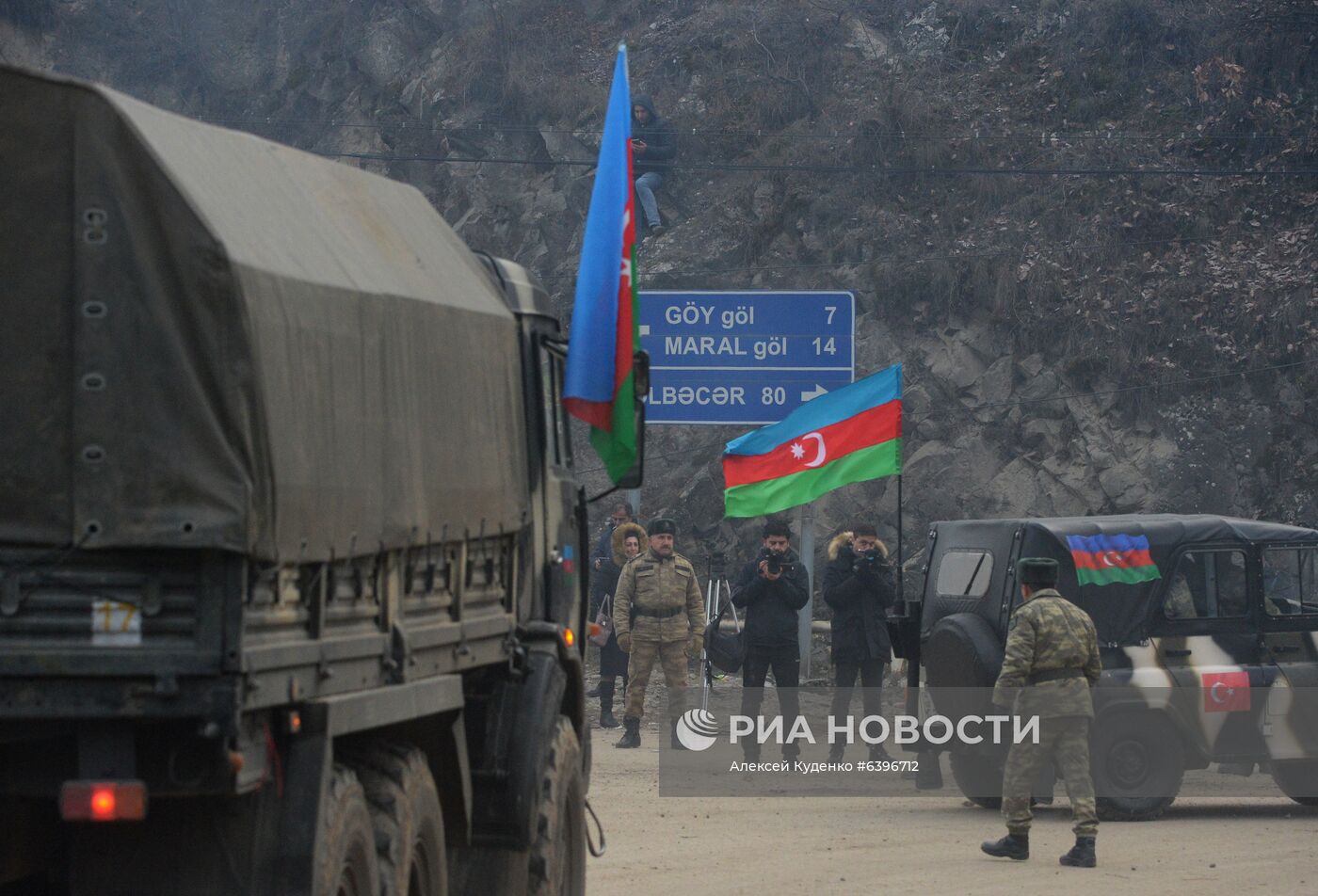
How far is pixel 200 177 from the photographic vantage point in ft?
15.6

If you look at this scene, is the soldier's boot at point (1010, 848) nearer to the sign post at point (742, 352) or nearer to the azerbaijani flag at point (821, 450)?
the azerbaijani flag at point (821, 450)

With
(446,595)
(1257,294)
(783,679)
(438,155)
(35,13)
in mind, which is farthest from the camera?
(35,13)

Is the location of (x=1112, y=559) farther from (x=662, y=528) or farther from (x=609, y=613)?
(x=609, y=613)

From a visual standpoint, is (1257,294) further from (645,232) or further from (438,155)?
(438,155)

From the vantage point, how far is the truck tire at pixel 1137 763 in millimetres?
13055

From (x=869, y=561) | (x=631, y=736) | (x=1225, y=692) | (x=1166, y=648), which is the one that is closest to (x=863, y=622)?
(x=869, y=561)

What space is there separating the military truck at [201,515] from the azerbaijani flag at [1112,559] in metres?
8.25

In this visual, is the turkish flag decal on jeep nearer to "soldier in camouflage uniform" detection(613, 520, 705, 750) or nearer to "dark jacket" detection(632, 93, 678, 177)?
"soldier in camouflage uniform" detection(613, 520, 705, 750)

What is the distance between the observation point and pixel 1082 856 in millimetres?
10930

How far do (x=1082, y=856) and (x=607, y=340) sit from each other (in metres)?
5.09

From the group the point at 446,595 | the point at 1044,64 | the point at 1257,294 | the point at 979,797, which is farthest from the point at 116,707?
the point at 1044,64

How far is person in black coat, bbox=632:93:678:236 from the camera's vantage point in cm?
2934

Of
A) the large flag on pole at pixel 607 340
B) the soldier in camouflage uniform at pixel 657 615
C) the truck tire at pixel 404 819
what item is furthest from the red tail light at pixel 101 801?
the soldier in camouflage uniform at pixel 657 615

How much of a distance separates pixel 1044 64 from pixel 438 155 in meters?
10.9
